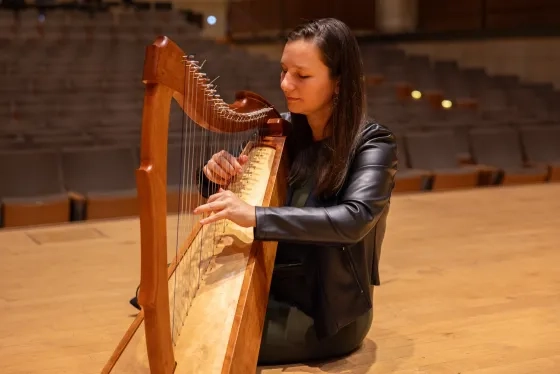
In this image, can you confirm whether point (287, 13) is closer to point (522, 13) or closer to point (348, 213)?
point (522, 13)

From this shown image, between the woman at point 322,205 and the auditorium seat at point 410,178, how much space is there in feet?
4.50

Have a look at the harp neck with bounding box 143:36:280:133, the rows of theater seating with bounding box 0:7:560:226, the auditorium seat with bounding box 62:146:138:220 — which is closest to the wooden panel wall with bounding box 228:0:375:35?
the rows of theater seating with bounding box 0:7:560:226

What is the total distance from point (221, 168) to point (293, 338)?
205mm

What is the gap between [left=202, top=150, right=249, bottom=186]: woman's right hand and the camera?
0.83 meters

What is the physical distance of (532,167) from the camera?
250cm

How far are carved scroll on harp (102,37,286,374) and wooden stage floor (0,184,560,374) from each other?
6.9 inches

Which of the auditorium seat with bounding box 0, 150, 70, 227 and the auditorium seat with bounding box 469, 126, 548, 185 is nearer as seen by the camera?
the auditorium seat with bounding box 0, 150, 70, 227

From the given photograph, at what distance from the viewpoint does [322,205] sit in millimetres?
804

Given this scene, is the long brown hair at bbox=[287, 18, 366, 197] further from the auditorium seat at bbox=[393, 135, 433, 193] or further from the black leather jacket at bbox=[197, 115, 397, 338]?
the auditorium seat at bbox=[393, 135, 433, 193]

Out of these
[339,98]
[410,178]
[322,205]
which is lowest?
[410,178]

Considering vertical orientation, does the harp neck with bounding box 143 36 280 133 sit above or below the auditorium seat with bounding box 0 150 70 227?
above

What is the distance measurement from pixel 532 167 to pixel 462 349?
5.60 feet

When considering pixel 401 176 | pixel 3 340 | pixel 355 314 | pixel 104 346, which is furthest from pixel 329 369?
pixel 401 176

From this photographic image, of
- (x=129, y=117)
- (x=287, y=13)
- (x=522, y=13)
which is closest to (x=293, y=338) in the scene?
(x=129, y=117)
